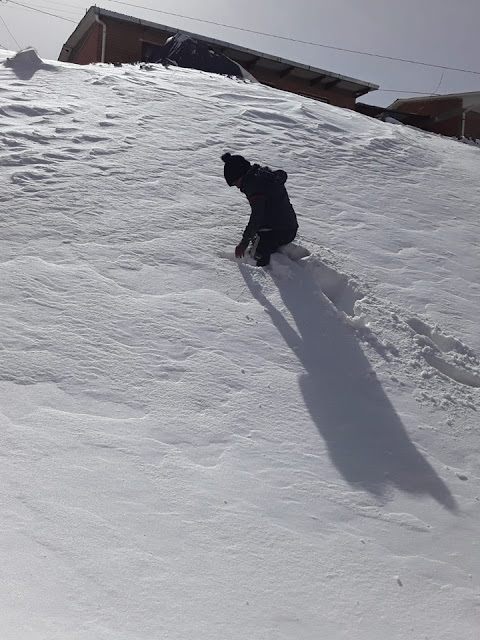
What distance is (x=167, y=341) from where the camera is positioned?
4234mm

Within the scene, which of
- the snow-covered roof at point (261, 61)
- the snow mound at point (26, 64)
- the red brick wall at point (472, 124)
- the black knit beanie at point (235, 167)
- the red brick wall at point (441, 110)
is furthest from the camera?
the red brick wall at point (472, 124)

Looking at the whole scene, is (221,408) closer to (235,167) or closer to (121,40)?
(235,167)

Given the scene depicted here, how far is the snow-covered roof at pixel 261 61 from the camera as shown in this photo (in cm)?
1644

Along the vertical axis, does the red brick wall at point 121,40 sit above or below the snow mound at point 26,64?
above

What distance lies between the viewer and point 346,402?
4086 millimetres

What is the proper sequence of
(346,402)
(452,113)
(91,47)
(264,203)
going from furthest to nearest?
(452,113) < (91,47) < (264,203) < (346,402)

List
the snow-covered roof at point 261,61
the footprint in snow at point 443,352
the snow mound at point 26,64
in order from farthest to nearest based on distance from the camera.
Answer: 1. the snow-covered roof at point 261,61
2. the snow mound at point 26,64
3. the footprint in snow at point 443,352

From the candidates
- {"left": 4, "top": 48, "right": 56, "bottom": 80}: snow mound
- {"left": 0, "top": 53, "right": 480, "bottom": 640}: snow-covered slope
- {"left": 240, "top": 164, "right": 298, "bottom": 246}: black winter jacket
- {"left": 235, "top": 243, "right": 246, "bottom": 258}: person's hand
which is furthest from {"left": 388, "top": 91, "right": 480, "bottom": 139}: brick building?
{"left": 235, "top": 243, "right": 246, "bottom": 258}: person's hand

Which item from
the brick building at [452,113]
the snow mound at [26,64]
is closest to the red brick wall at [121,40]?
the snow mound at [26,64]

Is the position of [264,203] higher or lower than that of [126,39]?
lower

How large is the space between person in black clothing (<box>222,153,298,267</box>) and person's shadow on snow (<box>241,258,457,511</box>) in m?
0.25

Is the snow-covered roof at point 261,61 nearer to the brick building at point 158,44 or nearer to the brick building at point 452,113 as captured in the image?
the brick building at point 158,44

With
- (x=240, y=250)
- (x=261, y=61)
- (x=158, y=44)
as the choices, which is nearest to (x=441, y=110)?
(x=261, y=61)

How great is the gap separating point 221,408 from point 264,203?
7.43ft
